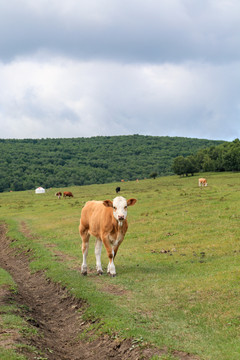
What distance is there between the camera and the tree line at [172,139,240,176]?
89188 mm

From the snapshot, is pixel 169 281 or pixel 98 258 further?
pixel 98 258

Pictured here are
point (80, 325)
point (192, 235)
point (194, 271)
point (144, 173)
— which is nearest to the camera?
point (80, 325)

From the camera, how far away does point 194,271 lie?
45.8 ft

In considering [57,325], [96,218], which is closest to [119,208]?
[96,218]

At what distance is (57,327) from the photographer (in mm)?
11500

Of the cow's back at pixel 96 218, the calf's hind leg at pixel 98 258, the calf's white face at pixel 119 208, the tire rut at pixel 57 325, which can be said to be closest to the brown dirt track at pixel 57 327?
the tire rut at pixel 57 325

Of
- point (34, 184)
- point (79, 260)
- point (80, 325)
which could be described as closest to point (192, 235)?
point (79, 260)

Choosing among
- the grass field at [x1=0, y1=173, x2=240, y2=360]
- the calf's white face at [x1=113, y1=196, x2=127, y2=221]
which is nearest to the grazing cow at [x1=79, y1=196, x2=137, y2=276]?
the calf's white face at [x1=113, y1=196, x2=127, y2=221]

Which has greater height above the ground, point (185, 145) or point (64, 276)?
point (185, 145)

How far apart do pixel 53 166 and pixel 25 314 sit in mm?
137982

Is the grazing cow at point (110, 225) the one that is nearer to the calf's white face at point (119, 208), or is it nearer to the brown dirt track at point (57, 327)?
the calf's white face at point (119, 208)

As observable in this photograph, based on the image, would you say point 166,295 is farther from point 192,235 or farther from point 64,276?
point 192,235

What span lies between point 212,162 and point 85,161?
73083 mm

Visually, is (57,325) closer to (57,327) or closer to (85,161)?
(57,327)
